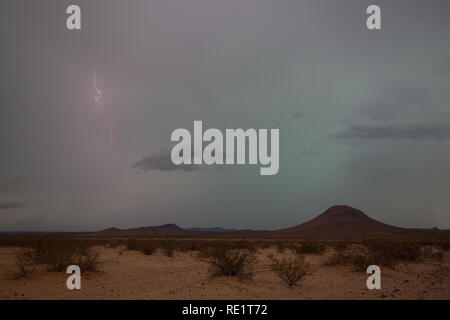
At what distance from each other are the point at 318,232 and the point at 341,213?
21.9m

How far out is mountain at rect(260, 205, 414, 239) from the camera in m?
106

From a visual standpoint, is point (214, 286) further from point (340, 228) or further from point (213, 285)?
point (340, 228)

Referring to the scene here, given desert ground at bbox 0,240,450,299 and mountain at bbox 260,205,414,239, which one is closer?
desert ground at bbox 0,240,450,299

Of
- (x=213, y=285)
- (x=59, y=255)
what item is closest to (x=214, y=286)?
(x=213, y=285)

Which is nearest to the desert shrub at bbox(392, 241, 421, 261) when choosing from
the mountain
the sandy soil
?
the sandy soil

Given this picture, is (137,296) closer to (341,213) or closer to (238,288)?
(238,288)

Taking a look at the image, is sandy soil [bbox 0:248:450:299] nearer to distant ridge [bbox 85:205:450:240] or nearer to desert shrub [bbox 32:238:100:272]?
desert shrub [bbox 32:238:100:272]

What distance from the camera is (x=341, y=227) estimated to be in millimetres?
113375

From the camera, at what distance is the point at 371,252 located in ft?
57.7

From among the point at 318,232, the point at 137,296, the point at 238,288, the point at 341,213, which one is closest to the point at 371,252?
the point at 238,288

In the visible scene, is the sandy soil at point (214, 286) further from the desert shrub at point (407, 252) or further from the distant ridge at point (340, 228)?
the distant ridge at point (340, 228)

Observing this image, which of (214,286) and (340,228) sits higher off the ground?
(214,286)
